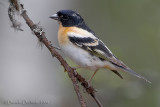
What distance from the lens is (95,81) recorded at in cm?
451

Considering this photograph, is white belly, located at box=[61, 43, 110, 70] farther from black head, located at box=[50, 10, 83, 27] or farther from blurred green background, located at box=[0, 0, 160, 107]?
black head, located at box=[50, 10, 83, 27]

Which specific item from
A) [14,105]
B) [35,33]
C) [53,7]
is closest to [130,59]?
[14,105]

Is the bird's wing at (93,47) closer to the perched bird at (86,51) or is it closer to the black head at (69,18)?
the perched bird at (86,51)

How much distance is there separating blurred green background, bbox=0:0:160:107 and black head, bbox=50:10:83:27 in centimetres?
48

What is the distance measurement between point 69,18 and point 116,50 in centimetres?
62

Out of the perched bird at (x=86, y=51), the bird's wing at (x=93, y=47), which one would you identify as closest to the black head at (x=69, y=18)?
the perched bird at (x=86, y=51)

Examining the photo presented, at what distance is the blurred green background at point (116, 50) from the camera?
14.6 ft

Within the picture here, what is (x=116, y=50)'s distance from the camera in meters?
4.86

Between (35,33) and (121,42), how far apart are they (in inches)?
125

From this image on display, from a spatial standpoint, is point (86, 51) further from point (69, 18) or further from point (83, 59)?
point (69, 18)

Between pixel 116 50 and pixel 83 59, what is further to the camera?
pixel 116 50

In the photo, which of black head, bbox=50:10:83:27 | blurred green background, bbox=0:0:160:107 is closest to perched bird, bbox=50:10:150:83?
black head, bbox=50:10:83:27

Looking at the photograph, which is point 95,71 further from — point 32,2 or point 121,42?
point 32,2

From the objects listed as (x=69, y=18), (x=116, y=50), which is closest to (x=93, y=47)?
(x=116, y=50)
